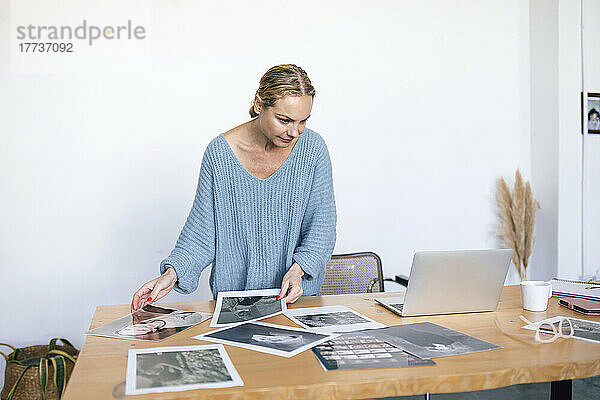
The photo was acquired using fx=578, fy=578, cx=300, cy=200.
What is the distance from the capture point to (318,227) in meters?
2.07

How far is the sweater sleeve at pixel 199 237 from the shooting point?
1.90 meters

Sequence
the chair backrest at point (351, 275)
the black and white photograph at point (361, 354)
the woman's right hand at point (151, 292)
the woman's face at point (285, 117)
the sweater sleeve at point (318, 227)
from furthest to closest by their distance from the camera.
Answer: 1. the chair backrest at point (351, 275)
2. the sweater sleeve at point (318, 227)
3. the woman's face at point (285, 117)
4. the woman's right hand at point (151, 292)
5. the black and white photograph at point (361, 354)

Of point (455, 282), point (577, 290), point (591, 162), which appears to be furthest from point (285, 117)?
point (591, 162)

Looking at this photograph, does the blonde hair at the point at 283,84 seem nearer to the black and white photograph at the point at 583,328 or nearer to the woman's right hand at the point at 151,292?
the woman's right hand at the point at 151,292

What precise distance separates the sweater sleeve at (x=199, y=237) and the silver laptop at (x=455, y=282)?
681 mm

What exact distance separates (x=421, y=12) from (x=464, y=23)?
1.04 feet

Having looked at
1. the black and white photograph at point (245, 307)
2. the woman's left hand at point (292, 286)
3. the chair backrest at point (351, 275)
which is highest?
the woman's left hand at point (292, 286)

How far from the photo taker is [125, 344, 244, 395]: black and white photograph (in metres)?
1.08

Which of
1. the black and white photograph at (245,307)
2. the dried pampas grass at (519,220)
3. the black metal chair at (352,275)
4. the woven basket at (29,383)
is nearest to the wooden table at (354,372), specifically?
the black and white photograph at (245,307)

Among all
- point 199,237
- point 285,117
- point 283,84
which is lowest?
point 199,237

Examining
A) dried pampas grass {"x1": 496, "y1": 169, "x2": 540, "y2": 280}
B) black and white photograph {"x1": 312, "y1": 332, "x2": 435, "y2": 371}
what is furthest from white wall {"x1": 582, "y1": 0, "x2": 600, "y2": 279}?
black and white photograph {"x1": 312, "y1": 332, "x2": 435, "y2": 371}

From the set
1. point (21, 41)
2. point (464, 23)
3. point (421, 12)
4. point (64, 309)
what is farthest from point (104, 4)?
point (464, 23)

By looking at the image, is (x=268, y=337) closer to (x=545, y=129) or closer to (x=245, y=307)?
(x=245, y=307)

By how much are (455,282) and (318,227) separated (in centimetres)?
60
